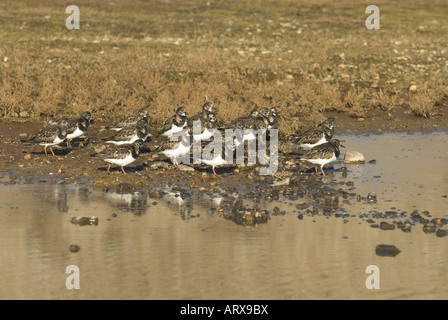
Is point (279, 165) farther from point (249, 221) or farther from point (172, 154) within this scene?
point (249, 221)

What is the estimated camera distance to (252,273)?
1021 cm

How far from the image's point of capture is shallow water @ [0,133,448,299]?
9.65 meters

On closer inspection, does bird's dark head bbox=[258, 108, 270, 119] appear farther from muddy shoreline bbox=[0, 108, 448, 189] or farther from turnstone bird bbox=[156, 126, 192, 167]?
turnstone bird bbox=[156, 126, 192, 167]

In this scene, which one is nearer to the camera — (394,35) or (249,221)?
(249,221)

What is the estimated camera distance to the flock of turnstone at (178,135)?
1644 cm

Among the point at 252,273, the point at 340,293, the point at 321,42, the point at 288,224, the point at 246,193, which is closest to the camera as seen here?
the point at 340,293

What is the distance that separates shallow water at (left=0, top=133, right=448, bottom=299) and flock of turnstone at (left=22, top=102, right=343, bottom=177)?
1.34 meters

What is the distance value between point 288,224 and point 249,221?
74 centimetres

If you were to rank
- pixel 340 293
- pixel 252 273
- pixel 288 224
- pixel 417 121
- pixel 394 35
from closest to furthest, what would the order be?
pixel 340 293, pixel 252 273, pixel 288 224, pixel 417 121, pixel 394 35

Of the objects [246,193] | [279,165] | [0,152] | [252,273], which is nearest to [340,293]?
[252,273]

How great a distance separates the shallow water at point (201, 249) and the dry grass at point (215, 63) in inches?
331

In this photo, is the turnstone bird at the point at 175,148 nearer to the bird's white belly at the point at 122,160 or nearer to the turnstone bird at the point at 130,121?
the bird's white belly at the point at 122,160

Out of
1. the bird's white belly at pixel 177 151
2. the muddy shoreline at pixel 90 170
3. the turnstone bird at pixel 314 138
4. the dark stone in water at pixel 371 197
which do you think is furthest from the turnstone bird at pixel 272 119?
the dark stone in water at pixel 371 197

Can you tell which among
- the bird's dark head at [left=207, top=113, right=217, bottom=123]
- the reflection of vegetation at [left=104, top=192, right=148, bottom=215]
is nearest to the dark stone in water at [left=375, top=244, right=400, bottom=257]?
the reflection of vegetation at [left=104, top=192, right=148, bottom=215]
